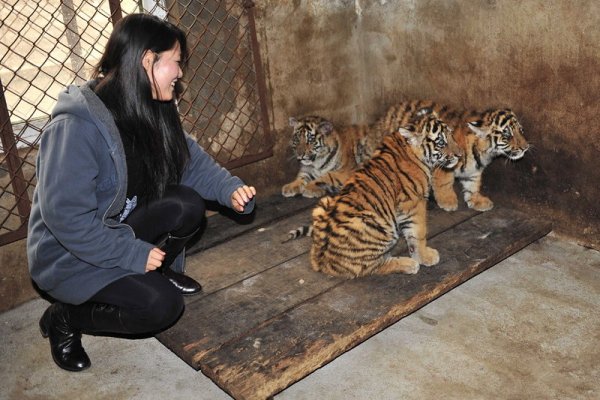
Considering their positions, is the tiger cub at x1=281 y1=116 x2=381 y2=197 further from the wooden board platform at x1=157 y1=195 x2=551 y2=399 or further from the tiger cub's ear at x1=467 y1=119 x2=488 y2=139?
the tiger cub's ear at x1=467 y1=119 x2=488 y2=139

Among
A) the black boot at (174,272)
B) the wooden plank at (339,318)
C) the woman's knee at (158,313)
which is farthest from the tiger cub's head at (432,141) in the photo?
the woman's knee at (158,313)

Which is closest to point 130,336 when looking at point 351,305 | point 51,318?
point 51,318

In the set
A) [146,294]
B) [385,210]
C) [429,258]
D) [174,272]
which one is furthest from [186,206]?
[429,258]

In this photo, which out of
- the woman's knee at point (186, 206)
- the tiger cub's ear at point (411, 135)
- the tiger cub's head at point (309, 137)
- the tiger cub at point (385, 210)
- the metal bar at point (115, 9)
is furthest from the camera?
the tiger cub's head at point (309, 137)

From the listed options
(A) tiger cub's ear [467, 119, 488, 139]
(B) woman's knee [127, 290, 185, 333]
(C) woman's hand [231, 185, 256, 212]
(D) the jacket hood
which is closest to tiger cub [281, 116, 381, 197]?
(A) tiger cub's ear [467, 119, 488, 139]

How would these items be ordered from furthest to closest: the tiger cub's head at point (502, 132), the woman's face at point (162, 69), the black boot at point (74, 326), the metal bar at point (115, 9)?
the tiger cub's head at point (502, 132)
the metal bar at point (115, 9)
the black boot at point (74, 326)
the woman's face at point (162, 69)

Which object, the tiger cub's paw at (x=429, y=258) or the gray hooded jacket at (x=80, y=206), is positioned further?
the tiger cub's paw at (x=429, y=258)

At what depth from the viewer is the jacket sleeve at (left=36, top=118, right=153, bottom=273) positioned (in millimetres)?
2238

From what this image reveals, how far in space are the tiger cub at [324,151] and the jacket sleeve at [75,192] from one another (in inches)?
82.6

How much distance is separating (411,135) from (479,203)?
853 mm

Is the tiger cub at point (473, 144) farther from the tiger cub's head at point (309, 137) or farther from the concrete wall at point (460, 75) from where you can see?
the tiger cub's head at point (309, 137)

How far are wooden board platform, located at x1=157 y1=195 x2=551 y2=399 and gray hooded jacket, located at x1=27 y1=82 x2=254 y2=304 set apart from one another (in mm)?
525

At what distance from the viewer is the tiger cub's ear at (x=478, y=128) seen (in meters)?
3.74

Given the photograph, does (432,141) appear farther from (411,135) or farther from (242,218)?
(242,218)
